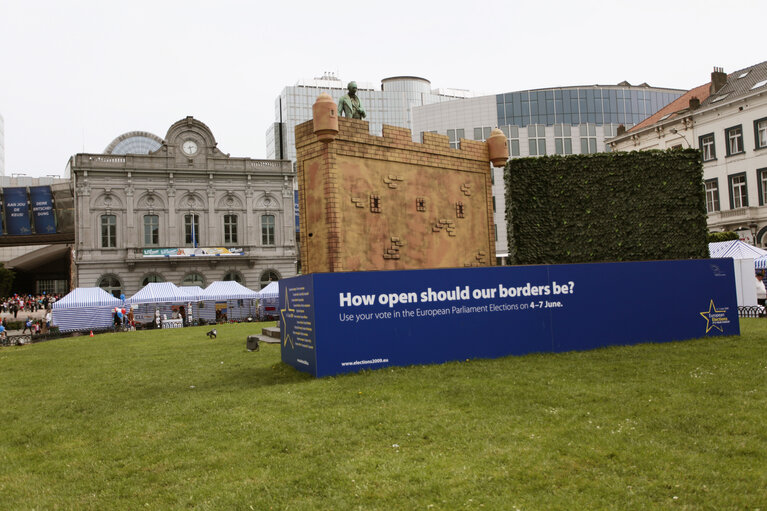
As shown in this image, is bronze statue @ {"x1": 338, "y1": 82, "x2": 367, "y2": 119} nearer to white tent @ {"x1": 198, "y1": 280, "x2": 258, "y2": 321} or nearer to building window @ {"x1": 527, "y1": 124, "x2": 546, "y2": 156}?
white tent @ {"x1": 198, "y1": 280, "x2": 258, "y2": 321}

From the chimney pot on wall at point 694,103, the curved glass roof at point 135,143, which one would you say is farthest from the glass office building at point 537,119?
the curved glass roof at point 135,143

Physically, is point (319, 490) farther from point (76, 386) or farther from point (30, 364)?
point (30, 364)

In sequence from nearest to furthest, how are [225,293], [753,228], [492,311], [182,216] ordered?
[492,311]
[225,293]
[753,228]
[182,216]

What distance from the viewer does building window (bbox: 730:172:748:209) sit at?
129ft

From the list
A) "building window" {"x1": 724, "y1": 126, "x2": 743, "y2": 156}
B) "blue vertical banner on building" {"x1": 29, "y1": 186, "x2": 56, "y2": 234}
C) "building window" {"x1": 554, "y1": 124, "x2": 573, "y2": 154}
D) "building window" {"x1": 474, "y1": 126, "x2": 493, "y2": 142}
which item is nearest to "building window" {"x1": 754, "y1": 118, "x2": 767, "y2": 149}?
"building window" {"x1": 724, "y1": 126, "x2": 743, "y2": 156}

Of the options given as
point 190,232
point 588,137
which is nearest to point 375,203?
point 190,232

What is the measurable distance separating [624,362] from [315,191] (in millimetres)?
7882

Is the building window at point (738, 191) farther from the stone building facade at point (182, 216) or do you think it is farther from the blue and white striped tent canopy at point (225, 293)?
the stone building facade at point (182, 216)

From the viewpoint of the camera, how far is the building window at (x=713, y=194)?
41.0 m

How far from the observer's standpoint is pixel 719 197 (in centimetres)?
4075

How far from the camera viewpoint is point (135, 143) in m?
86.0

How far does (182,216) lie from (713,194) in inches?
1626

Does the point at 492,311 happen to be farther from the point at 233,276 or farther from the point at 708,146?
the point at 233,276

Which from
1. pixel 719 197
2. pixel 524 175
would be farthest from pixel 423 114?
pixel 524 175
